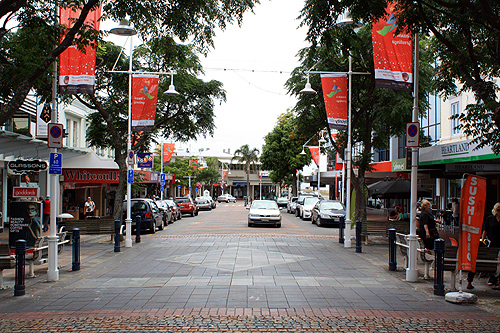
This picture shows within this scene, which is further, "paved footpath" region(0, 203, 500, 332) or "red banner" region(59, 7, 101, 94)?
"red banner" region(59, 7, 101, 94)

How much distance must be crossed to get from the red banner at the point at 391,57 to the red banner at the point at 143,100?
8366 millimetres

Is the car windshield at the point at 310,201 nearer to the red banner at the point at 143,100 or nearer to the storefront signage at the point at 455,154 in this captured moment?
the storefront signage at the point at 455,154

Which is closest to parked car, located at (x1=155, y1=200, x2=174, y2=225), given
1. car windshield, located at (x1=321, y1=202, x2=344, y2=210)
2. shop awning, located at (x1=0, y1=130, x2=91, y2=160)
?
shop awning, located at (x1=0, y1=130, x2=91, y2=160)

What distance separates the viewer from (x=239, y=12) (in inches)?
416

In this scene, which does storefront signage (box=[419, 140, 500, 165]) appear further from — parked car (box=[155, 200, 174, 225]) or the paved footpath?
parked car (box=[155, 200, 174, 225])

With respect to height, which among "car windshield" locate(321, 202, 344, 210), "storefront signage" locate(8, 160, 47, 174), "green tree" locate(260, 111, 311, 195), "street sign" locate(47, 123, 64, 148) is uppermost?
"green tree" locate(260, 111, 311, 195)

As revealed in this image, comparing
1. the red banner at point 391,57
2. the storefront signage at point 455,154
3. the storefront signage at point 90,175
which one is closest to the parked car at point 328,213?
the storefront signage at point 455,154

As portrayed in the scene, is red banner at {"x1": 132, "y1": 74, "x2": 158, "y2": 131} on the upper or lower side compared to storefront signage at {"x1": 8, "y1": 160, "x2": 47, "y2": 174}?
upper

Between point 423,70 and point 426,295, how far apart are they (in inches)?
435

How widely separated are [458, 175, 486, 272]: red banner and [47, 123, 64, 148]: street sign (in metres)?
Answer: 8.64

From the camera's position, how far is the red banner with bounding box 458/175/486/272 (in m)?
8.70

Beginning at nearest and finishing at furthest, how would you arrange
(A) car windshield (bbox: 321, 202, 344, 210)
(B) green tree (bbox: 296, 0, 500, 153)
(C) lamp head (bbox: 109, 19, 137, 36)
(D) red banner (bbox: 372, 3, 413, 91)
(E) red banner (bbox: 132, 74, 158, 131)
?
(B) green tree (bbox: 296, 0, 500, 153), (D) red banner (bbox: 372, 3, 413, 91), (C) lamp head (bbox: 109, 19, 137, 36), (E) red banner (bbox: 132, 74, 158, 131), (A) car windshield (bbox: 321, 202, 344, 210)

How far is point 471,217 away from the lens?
8.76 meters

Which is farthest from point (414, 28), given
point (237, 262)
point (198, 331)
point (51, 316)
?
point (51, 316)
